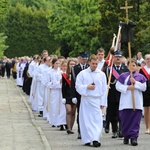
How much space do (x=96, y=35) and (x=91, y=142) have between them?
4345 cm

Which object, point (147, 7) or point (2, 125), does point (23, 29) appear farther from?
point (2, 125)

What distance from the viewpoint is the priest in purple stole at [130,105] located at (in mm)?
14781

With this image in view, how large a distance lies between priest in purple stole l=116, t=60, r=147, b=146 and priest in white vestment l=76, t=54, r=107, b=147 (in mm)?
413

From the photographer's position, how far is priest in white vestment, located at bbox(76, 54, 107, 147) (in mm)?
14767

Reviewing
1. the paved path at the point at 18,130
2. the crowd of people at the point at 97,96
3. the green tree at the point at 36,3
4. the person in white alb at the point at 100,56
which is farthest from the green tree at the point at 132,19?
the green tree at the point at 36,3

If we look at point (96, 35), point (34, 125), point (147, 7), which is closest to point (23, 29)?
point (96, 35)

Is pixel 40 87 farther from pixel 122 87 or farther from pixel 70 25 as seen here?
pixel 70 25

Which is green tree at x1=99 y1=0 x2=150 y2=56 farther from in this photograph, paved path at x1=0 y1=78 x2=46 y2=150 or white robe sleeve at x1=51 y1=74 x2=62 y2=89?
white robe sleeve at x1=51 y1=74 x2=62 y2=89

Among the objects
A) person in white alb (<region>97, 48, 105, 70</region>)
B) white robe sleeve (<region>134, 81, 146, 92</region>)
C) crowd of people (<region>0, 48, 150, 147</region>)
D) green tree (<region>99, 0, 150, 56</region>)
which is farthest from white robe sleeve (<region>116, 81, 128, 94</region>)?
green tree (<region>99, 0, 150, 56</region>)

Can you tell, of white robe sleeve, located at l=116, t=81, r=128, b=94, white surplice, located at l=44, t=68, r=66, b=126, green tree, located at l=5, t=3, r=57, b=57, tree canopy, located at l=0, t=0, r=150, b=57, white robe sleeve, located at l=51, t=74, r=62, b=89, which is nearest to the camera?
white robe sleeve, located at l=116, t=81, r=128, b=94

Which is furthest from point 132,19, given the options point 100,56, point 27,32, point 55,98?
point 27,32

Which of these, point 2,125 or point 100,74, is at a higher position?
point 100,74

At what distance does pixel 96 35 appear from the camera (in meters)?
→ 58.1

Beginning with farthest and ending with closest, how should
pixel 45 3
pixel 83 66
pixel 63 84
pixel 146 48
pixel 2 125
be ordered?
1. pixel 45 3
2. pixel 146 48
3. pixel 2 125
4. pixel 63 84
5. pixel 83 66
